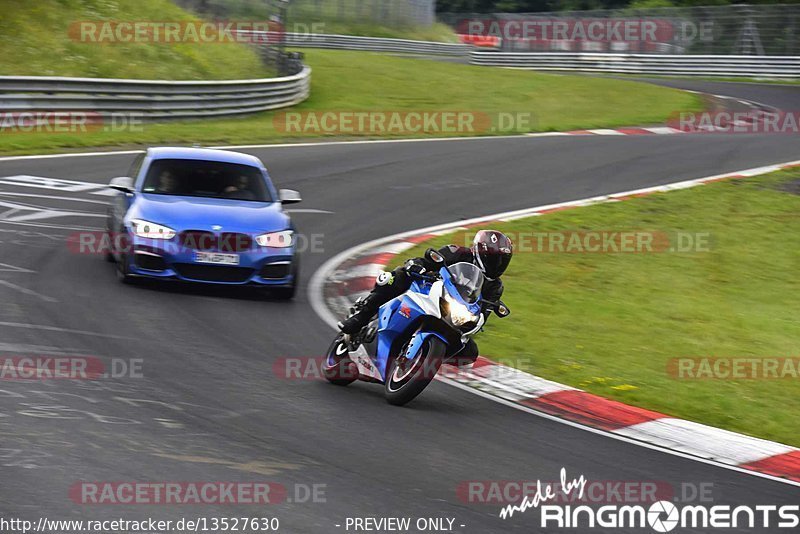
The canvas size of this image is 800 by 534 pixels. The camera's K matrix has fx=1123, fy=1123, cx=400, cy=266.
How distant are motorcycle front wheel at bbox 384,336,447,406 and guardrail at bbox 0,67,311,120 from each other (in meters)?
16.0

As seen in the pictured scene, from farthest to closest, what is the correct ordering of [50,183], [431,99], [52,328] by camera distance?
[431,99], [50,183], [52,328]

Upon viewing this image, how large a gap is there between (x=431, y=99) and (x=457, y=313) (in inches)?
1065

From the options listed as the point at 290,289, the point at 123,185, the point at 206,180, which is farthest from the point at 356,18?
the point at 290,289

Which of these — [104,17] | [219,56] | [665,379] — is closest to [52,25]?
[104,17]

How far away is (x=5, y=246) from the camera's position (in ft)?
40.5

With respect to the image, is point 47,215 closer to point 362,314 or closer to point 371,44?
point 362,314

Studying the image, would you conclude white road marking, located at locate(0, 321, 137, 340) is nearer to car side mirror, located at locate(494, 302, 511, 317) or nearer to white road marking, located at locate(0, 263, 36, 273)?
white road marking, located at locate(0, 263, 36, 273)

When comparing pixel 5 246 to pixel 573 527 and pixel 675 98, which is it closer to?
pixel 573 527

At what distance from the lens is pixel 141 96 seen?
2430 cm

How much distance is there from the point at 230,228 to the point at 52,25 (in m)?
19.5

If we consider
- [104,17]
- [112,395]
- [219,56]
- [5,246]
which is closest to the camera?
[112,395]

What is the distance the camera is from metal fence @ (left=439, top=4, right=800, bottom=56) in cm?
4272

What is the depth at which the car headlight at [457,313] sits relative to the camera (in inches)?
299

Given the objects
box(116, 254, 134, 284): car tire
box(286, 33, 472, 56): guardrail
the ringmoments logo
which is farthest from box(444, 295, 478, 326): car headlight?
box(286, 33, 472, 56): guardrail
